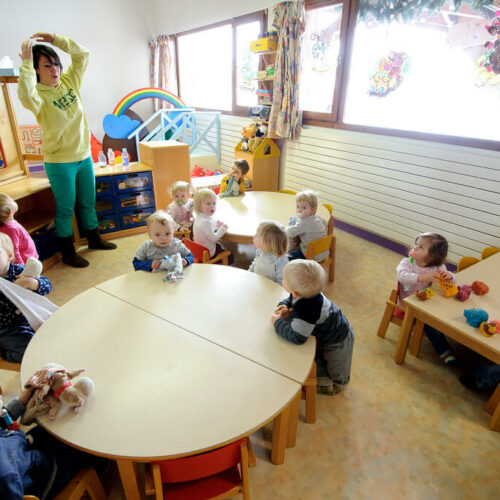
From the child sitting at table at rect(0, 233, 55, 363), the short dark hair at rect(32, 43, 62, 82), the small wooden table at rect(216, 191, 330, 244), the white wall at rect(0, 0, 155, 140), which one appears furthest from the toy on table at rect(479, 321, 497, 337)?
the white wall at rect(0, 0, 155, 140)

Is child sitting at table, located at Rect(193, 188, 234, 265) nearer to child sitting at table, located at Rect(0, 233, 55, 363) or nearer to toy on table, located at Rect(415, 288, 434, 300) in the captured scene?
child sitting at table, located at Rect(0, 233, 55, 363)

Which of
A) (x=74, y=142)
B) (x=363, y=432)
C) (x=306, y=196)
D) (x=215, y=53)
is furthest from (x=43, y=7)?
(x=363, y=432)

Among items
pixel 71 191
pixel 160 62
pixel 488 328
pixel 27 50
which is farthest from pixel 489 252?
pixel 160 62

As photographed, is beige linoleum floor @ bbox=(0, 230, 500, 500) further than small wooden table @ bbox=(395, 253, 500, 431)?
No

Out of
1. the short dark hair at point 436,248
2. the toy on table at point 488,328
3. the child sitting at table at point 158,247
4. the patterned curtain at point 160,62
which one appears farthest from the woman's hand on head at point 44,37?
the patterned curtain at point 160,62

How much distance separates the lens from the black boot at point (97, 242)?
364 cm

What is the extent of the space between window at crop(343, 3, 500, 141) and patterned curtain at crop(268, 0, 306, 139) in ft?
2.16

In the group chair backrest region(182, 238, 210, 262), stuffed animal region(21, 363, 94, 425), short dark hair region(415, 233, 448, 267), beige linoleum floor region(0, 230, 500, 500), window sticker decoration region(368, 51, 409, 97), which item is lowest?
beige linoleum floor region(0, 230, 500, 500)

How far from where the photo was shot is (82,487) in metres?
1.22

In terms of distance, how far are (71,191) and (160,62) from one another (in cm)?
506

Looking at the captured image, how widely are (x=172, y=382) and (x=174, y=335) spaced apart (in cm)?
26

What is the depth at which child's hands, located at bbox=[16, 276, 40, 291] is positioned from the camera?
68.5 inches

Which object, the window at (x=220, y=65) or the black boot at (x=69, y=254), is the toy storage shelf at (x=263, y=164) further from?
the black boot at (x=69, y=254)

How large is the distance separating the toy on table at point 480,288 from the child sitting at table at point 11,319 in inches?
93.0
